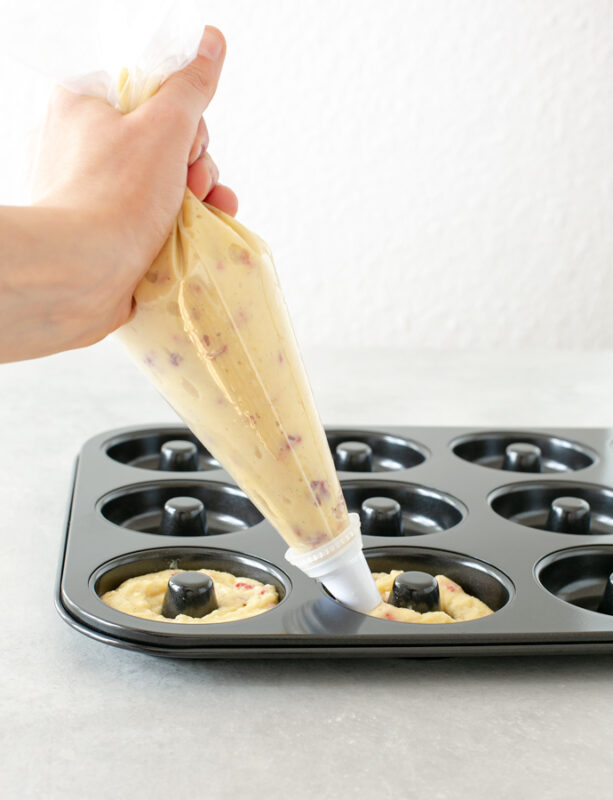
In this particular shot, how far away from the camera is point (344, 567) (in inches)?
30.5

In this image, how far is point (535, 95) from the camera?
10.4ft

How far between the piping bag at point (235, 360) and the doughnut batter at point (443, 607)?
0.06 meters

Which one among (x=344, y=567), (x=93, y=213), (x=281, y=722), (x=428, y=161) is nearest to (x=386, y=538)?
(x=344, y=567)

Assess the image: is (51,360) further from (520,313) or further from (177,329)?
(520,313)

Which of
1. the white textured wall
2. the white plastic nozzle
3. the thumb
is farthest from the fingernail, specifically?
the white textured wall

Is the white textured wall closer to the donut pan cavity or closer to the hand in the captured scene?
the donut pan cavity

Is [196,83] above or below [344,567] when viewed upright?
above

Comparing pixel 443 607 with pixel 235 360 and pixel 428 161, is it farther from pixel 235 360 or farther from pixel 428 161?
pixel 428 161


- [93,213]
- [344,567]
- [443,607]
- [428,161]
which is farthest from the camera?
[428,161]

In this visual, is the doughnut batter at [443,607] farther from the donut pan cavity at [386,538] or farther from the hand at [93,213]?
the hand at [93,213]

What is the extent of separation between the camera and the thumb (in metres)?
0.64

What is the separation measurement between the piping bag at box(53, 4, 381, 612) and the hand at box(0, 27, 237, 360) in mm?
14

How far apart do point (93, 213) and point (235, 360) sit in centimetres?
13

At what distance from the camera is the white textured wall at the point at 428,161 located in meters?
3.12
